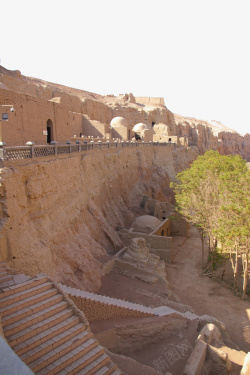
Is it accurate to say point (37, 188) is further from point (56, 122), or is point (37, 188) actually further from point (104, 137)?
point (104, 137)

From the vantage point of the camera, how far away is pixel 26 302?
5.88 metres

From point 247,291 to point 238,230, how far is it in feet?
12.4

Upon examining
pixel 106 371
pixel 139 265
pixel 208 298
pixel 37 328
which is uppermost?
pixel 37 328

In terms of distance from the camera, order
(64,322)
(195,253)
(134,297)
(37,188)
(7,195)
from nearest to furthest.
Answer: (64,322)
(7,195)
(37,188)
(134,297)
(195,253)

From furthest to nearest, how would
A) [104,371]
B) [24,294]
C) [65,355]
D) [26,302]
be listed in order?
[24,294]
[26,302]
[104,371]
[65,355]

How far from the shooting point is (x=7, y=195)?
7363mm

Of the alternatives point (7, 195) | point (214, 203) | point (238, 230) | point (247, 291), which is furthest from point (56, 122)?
point (247, 291)

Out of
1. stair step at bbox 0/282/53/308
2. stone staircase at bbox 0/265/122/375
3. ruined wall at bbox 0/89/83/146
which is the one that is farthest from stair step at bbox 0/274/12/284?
ruined wall at bbox 0/89/83/146

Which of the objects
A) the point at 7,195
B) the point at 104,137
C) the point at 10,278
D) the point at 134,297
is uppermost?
the point at 104,137

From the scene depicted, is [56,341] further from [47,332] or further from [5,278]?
[5,278]

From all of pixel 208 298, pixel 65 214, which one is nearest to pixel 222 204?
pixel 208 298

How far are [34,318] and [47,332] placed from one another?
1.31ft

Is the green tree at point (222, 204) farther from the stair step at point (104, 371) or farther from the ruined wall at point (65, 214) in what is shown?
the stair step at point (104, 371)

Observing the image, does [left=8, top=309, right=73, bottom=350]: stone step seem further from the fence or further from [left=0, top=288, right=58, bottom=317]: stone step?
the fence
